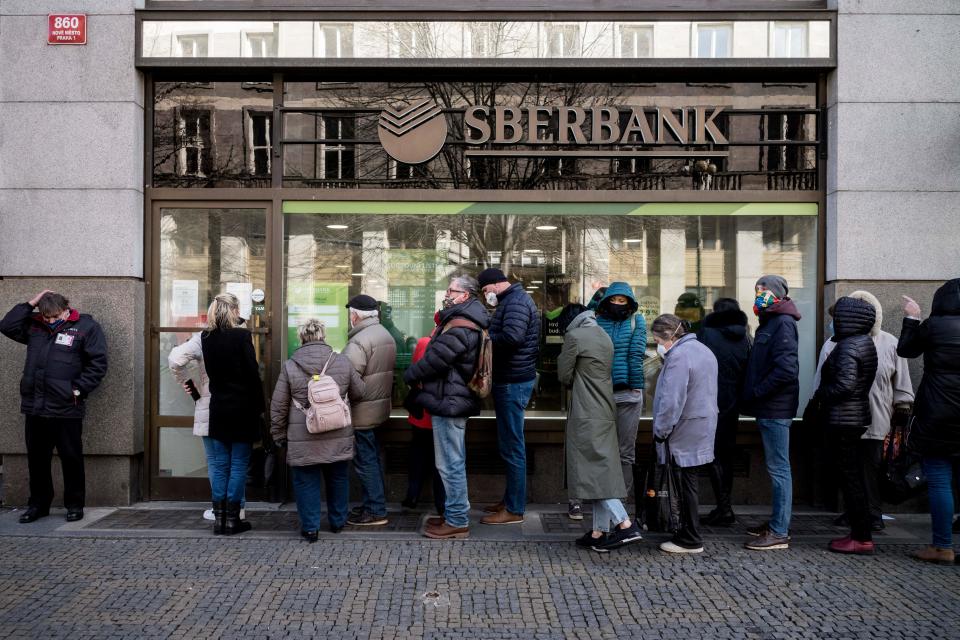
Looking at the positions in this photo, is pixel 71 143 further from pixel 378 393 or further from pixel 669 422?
pixel 669 422

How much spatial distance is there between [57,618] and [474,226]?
15.8 ft

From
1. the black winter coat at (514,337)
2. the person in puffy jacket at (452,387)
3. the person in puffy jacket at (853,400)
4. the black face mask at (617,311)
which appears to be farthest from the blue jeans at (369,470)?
the person in puffy jacket at (853,400)

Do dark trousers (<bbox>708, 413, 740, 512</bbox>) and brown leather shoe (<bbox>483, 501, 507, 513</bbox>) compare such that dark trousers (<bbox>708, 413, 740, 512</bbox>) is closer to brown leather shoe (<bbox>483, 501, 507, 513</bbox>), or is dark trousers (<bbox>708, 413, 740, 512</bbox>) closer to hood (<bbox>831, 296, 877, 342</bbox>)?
hood (<bbox>831, 296, 877, 342</bbox>)

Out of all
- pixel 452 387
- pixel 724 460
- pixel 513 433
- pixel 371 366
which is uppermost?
pixel 371 366

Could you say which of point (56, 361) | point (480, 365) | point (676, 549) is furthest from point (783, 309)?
point (56, 361)

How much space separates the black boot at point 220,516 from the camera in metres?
6.16

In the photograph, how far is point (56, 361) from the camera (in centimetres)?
647

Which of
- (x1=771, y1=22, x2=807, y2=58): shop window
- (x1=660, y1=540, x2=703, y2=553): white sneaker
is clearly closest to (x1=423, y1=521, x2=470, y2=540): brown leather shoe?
(x1=660, y1=540, x2=703, y2=553): white sneaker

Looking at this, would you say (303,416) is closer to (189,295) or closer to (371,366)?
(371,366)

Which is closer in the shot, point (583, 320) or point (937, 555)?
point (937, 555)

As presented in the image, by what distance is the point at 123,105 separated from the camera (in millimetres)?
7137

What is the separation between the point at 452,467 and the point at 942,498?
3671mm

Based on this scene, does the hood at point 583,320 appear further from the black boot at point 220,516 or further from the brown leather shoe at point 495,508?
the black boot at point 220,516

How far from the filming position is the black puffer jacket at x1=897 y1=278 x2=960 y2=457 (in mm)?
5422
